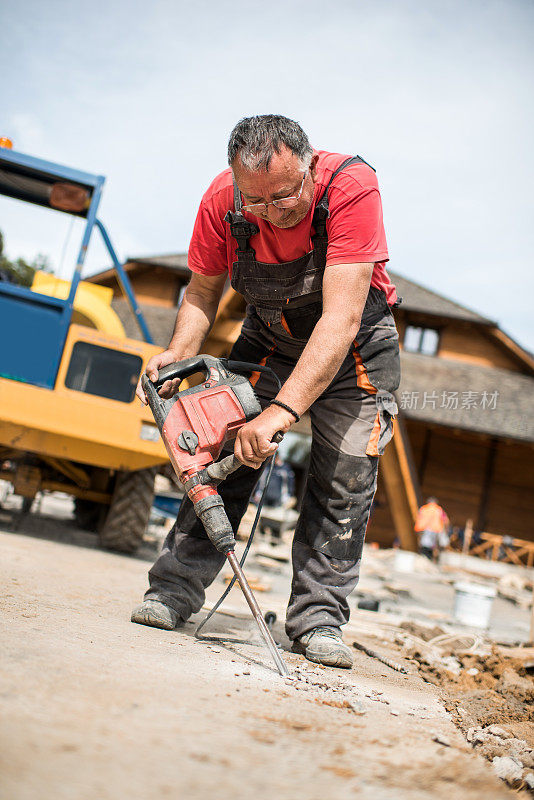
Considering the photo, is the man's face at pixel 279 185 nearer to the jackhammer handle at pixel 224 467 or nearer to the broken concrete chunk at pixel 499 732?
the jackhammer handle at pixel 224 467

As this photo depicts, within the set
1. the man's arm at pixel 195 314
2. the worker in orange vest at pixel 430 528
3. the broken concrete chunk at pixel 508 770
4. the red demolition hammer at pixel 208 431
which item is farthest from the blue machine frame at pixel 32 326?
the worker in orange vest at pixel 430 528

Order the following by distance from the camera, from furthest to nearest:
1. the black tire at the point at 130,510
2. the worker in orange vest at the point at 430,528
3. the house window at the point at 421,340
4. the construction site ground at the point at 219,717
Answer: the house window at the point at 421,340
the worker in orange vest at the point at 430,528
the black tire at the point at 130,510
the construction site ground at the point at 219,717

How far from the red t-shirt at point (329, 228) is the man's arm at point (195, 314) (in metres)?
0.11

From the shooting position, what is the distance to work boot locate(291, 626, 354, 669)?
257 cm

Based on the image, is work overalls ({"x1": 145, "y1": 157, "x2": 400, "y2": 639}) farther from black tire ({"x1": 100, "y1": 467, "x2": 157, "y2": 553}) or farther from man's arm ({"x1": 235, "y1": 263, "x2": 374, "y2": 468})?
black tire ({"x1": 100, "y1": 467, "x2": 157, "y2": 553})

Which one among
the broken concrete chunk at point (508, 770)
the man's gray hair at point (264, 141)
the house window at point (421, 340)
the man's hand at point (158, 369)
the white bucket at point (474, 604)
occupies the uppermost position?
the house window at point (421, 340)

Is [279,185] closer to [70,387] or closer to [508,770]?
[508,770]

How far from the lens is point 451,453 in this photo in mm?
20312

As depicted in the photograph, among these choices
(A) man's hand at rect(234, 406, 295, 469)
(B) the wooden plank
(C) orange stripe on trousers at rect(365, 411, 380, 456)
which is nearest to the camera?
(A) man's hand at rect(234, 406, 295, 469)

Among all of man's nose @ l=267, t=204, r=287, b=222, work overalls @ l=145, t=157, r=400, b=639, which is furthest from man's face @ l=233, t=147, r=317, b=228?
work overalls @ l=145, t=157, r=400, b=639

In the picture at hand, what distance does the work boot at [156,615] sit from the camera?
262 centimetres

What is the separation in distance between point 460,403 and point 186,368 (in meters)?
15.0

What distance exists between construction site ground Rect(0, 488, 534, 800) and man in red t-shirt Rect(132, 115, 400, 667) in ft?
0.94

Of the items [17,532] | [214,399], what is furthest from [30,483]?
[214,399]
